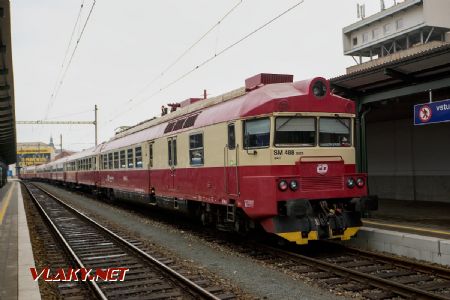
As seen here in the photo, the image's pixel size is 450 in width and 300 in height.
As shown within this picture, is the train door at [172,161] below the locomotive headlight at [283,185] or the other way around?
the other way around

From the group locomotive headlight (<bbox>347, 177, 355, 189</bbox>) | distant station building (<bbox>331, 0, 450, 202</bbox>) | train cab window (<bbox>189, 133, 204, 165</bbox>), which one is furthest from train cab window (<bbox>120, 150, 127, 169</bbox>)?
locomotive headlight (<bbox>347, 177, 355, 189</bbox>)

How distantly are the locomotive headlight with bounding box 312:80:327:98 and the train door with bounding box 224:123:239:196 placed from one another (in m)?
1.77

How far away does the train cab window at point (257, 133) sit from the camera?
9.00 metres

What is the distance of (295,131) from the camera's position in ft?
30.1

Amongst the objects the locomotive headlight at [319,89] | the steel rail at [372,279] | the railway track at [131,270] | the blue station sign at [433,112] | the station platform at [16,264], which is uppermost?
the locomotive headlight at [319,89]

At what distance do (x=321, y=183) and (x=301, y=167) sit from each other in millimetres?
521

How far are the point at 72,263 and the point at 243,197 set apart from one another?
367cm

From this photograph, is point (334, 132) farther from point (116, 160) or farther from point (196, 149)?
point (116, 160)

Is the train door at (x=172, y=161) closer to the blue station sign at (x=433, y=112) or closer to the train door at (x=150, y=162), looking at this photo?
the train door at (x=150, y=162)

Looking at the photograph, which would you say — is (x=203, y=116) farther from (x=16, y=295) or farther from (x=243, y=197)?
(x=16, y=295)

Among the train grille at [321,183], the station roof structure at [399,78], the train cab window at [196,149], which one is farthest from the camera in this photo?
the train cab window at [196,149]

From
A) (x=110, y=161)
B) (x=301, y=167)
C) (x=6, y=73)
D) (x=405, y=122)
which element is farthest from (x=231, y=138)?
(x=110, y=161)

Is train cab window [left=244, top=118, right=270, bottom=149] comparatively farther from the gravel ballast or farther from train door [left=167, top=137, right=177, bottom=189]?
train door [left=167, top=137, right=177, bottom=189]

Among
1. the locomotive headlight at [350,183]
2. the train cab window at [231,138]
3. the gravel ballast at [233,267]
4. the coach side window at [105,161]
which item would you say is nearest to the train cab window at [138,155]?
the gravel ballast at [233,267]
